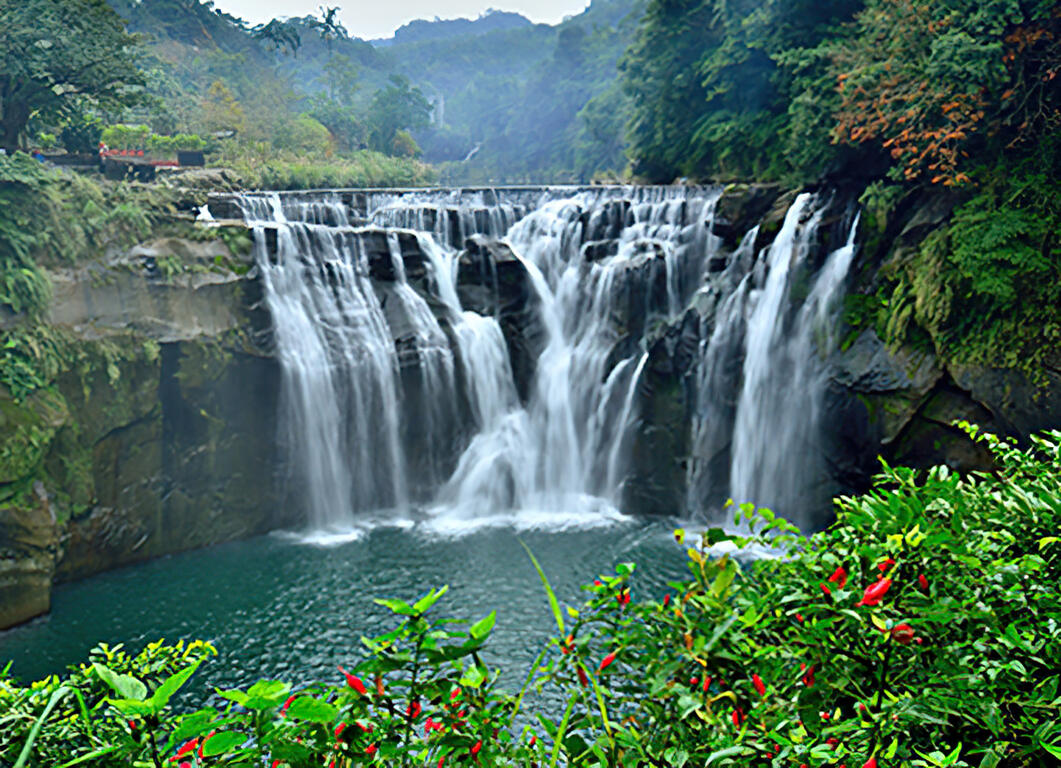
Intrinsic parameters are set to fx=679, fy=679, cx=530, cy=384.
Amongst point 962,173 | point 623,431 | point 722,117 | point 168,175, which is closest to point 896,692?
point 962,173

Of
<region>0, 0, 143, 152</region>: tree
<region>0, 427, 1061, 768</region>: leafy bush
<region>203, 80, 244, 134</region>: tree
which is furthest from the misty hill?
<region>0, 427, 1061, 768</region>: leafy bush

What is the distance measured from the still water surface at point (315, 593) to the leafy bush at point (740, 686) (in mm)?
6475

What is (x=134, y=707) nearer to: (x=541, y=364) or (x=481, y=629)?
(x=481, y=629)

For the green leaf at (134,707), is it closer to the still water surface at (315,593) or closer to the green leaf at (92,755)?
the green leaf at (92,755)

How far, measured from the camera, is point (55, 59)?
1430 centimetres

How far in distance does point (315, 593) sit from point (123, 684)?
10.1 metres

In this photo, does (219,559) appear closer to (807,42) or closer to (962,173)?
(962,173)

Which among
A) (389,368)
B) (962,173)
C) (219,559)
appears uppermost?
(962,173)

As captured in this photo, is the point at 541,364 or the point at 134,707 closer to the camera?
the point at 134,707

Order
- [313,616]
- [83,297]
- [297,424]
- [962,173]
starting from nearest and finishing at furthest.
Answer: [313,616], [962,173], [83,297], [297,424]

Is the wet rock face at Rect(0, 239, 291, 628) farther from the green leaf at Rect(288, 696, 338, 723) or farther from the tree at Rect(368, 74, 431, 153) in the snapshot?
the tree at Rect(368, 74, 431, 153)

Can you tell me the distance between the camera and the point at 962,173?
10.7 meters

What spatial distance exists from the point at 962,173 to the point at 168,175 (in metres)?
→ 21.1

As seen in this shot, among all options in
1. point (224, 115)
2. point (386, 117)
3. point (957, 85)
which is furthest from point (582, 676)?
point (386, 117)
